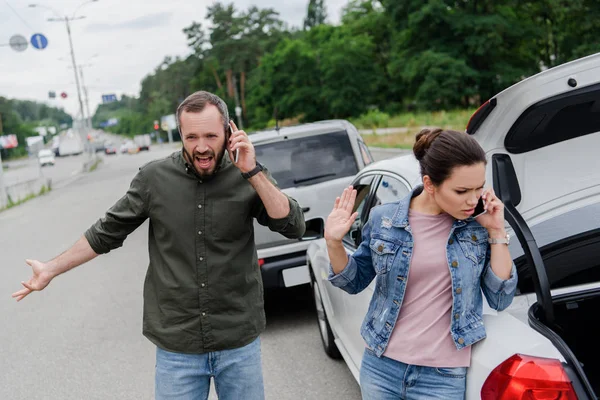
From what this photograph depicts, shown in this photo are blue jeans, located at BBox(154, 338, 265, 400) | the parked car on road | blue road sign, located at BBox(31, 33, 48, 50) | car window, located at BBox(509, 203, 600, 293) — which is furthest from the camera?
blue road sign, located at BBox(31, 33, 48, 50)

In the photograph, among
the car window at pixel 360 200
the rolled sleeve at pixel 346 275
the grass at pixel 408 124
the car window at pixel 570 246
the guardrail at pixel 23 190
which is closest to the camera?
the rolled sleeve at pixel 346 275

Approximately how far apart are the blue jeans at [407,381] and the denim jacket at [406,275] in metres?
0.08

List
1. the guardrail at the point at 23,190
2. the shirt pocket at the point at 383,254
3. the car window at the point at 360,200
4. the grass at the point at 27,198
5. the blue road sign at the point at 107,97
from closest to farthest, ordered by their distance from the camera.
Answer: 1. the shirt pocket at the point at 383,254
2. the car window at the point at 360,200
3. the grass at the point at 27,198
4. the guardrail at the point at 23,190
5. the blue road sign at the point at 107,97

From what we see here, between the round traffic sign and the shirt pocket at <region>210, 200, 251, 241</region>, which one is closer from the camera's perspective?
the shirt pocket at <region>210, 200, 251, 241</region>

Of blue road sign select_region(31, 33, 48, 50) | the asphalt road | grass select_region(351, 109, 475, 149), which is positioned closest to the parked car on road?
the asphalt road

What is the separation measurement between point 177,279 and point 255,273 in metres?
0.32

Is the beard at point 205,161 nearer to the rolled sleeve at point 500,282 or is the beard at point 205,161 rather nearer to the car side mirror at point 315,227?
the rolled sleeve at point 500,282

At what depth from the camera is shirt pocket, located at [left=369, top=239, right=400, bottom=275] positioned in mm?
2281

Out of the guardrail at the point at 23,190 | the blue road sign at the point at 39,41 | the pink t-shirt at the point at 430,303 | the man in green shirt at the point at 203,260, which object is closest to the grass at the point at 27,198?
the guardrail at the point at 23,190

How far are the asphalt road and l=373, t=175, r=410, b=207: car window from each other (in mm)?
1461

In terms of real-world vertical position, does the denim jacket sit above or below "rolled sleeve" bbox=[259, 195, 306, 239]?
below

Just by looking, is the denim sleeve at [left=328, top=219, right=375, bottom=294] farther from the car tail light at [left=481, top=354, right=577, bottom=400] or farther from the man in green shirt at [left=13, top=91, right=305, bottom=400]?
the car tail light at [left=481, top=354, right=577, bottom=400]

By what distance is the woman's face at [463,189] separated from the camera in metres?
2.11

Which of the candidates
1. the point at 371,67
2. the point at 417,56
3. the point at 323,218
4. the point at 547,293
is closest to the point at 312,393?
the point at 323,218
